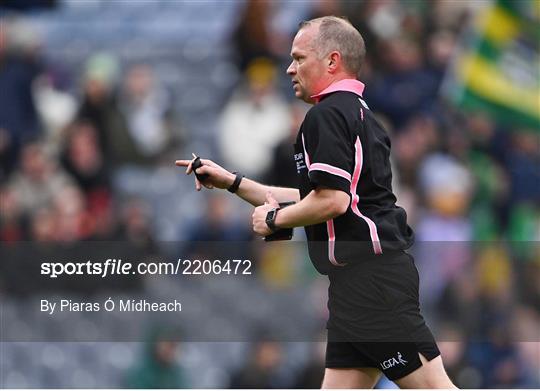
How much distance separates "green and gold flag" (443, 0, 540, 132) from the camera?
988 cm

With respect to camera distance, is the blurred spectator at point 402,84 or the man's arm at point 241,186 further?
the blurred spectator at point 402,84

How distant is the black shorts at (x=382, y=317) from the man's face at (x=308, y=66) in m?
0.67

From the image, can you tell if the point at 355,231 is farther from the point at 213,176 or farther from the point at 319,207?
the point at 213,176

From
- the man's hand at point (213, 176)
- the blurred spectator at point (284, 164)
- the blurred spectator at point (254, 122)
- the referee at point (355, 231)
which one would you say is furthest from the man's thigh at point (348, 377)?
the blurred spectator at point (254, 122)

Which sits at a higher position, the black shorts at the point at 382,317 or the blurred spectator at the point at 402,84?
the black shorts at the point at 382,317

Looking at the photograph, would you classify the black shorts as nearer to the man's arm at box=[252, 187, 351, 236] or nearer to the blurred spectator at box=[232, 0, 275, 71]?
the man's arm at box=[252, 187, 351, 236]

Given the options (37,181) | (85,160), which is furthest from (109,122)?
(37,181)

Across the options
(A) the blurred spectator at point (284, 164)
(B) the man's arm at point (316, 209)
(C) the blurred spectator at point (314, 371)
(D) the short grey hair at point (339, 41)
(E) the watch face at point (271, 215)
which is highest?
(D) the short grey hair at point (339, 41)

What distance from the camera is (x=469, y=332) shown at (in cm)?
811

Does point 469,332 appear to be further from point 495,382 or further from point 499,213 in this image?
point 499,213

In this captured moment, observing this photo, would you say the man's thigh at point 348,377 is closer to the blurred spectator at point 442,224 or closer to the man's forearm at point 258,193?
the man's forearm at point 258,193

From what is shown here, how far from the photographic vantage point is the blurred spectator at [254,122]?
906cm

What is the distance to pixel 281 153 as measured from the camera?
8938 millimetres

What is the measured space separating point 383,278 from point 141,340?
4.14 metres
